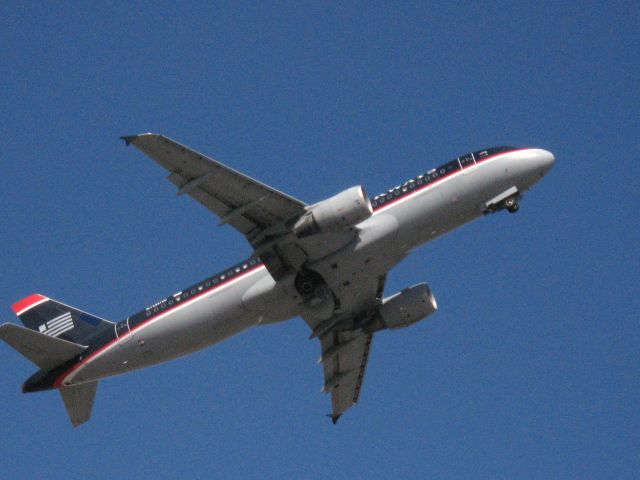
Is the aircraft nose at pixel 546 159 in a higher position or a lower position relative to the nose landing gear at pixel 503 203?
higher

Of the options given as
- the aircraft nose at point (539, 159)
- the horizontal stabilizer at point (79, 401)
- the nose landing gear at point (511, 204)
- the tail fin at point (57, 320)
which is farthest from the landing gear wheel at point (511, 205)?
the horizontal stabilizer at point (79, 401)

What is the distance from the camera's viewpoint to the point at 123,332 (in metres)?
57.1

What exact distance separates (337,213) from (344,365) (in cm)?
1550

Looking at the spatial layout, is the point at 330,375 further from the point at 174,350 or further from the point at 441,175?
the point at 441,175

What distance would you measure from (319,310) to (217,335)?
552cm

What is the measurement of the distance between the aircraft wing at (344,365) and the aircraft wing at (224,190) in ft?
38.7

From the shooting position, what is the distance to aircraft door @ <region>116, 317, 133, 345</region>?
56.8 m

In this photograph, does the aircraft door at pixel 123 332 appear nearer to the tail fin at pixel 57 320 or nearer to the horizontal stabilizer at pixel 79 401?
the tail fin at pixel 57 320

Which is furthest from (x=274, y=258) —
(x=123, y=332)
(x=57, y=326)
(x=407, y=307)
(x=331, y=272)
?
(x=57, y=326)

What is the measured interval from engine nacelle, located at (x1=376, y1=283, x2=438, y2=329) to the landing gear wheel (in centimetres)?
825

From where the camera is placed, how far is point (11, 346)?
5622 centimetres

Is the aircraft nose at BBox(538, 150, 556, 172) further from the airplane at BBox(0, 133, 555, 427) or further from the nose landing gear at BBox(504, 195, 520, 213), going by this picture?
the nose landing gear at BBox(504, 195, 520, 213)

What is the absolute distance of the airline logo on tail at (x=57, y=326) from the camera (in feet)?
198

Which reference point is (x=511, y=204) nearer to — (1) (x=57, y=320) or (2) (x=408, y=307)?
(2) (x=408, y=307)
